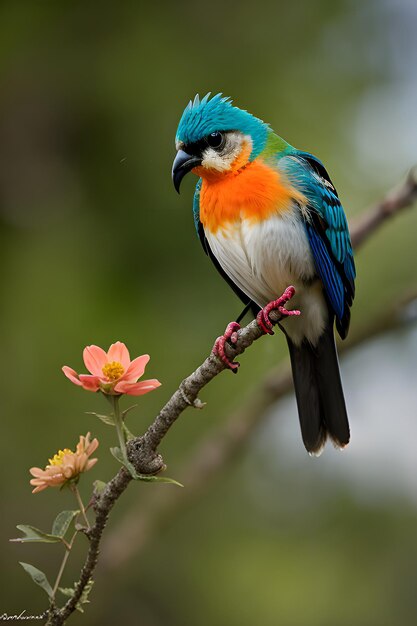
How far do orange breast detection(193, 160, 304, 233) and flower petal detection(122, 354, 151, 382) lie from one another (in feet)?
5.09

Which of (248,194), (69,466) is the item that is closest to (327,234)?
(248,194)

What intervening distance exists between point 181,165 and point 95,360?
1551 millimetres

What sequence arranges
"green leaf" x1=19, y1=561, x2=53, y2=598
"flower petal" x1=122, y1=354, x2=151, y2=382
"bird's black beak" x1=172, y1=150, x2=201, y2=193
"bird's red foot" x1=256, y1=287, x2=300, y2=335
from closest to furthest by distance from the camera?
"green leaf" x1=19, y1=561, x2=53, y2=598, "flower petal" x1=122, y1=354, x2=151, y2=382, "bird's red foot" x1=256, y1=287, x2=300, y2=335, "bird's black beak" x1=172, y1=150, x2=201, y2=193

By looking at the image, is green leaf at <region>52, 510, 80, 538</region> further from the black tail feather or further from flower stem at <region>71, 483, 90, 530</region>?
the black tail feather

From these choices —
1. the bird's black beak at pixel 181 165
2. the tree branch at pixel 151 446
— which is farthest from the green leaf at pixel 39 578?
the bird's black beak at pixel 181 165

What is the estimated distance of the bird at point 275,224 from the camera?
3.19m

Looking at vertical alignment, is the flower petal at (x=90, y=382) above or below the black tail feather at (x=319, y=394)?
below

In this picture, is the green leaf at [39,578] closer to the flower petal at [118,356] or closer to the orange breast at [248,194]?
the flower petal at [118,356]

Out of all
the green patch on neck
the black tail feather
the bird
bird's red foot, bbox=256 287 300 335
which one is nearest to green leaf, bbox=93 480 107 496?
bird's red foot, bbox=256 287 300 335

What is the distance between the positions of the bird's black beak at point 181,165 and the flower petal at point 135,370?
4.89 ft

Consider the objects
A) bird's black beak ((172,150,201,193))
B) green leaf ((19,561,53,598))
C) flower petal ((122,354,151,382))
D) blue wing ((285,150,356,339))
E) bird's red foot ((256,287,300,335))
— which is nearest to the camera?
green leaf ((19,561,53,598))

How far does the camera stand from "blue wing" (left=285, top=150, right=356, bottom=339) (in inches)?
129

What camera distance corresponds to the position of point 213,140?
321 centimetres

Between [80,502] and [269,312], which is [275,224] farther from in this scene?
[80,502]
